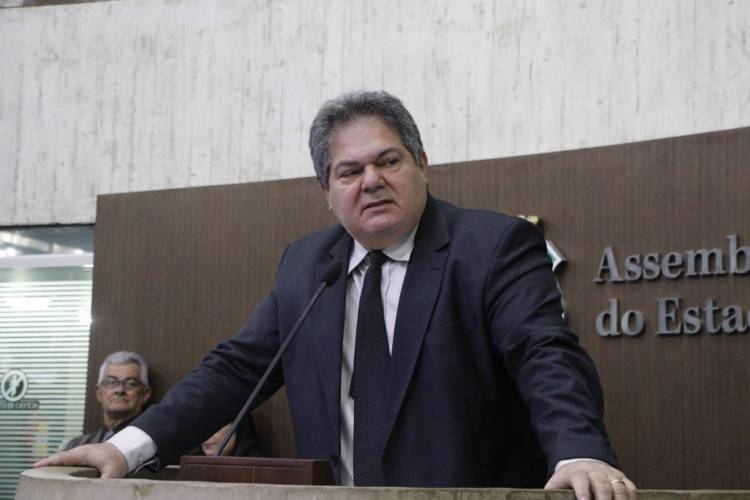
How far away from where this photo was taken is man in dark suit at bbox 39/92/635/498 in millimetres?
1844

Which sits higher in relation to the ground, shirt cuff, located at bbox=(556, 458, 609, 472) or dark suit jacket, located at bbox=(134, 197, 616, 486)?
dark suit jacket, located at bbox=(134, 197, 616, 486)

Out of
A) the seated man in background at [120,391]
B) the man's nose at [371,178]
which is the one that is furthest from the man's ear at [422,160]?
the seated man in background at [120,391]

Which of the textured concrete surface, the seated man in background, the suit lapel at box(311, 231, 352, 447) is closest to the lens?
the textured concrete surface

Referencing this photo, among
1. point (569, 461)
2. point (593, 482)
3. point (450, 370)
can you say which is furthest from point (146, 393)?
point (593, 482)

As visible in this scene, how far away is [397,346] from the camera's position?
1908 mm

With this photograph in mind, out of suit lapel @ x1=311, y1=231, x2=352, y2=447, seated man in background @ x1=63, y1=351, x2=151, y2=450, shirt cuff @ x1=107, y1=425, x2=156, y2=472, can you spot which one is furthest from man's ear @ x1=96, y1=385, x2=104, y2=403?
shirt cuff @ x1=107, y1=425, x2=156, y2=472

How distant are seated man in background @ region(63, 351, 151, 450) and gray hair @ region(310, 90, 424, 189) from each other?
8.54 feet

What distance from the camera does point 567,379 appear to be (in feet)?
5.24

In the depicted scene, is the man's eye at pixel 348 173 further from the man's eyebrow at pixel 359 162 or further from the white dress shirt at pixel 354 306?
the white dress shirt at pixel 354 306

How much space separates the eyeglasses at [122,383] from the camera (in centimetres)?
445

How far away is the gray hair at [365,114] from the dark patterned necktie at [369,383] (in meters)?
0.29

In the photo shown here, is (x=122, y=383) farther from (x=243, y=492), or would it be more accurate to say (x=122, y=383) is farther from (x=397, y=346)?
(x=243, y=492)

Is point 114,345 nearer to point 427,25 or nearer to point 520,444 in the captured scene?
point 427,25

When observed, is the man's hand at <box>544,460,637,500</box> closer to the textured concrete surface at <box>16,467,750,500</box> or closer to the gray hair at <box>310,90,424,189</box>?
the textured concrete surface at <box>16,467,750,500</box>
